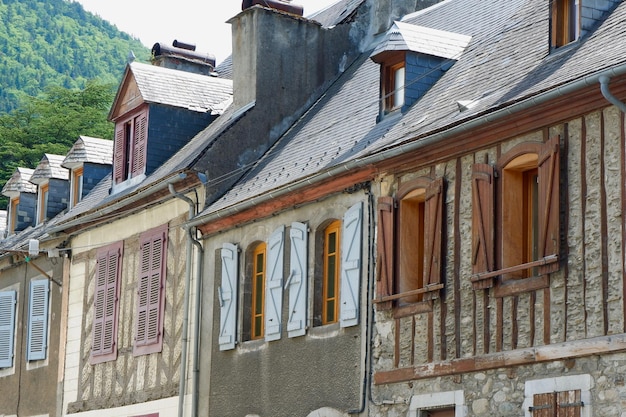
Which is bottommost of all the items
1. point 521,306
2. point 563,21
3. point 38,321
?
point 521,306

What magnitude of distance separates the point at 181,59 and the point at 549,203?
46.3 ft

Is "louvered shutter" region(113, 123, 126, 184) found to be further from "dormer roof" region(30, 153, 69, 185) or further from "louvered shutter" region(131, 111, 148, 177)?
"dormer roof" region(30, 153, 69, 185)

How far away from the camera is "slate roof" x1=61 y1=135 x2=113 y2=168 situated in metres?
26.0

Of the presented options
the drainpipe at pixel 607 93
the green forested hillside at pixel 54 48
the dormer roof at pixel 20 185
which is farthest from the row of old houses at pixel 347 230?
the green forested hillside at pixel 54 48

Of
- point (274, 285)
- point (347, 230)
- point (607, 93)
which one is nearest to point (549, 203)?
point (607, 93)

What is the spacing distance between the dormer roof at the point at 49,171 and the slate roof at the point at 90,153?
881 millimetres

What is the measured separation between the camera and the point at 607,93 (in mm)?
12508

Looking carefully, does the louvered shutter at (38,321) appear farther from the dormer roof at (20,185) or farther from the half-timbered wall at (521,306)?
the half-timbered wall at (521,306)

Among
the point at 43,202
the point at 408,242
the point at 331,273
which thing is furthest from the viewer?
the point at 43,202

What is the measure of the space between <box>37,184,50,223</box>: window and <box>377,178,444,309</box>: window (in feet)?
41.6

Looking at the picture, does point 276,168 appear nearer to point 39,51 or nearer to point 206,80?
point 206,80

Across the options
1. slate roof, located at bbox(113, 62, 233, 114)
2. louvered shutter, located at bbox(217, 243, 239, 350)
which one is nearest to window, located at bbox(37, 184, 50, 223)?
slate roof, located at bbox(113, 62, 233, 114)

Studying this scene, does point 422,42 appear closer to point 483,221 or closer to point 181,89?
point 483,221

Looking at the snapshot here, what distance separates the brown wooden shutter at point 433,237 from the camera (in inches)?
588
